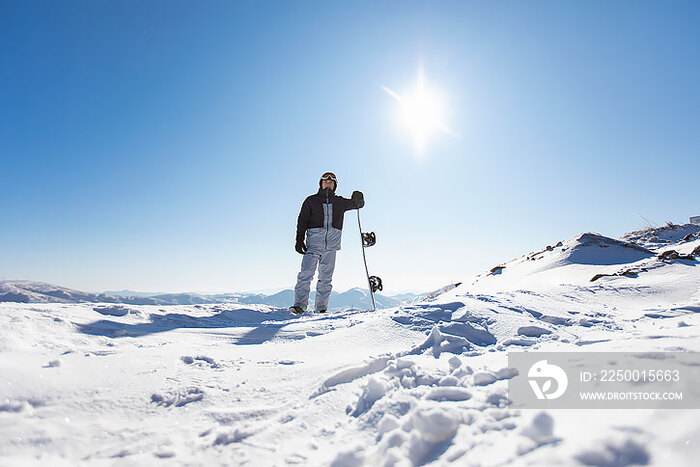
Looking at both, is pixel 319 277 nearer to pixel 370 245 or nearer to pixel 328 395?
pixel 370 245

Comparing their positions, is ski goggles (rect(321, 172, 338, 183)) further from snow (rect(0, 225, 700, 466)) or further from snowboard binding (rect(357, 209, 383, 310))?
snow (rect(0, 225, 700, 466))

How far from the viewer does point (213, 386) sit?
1.95 meters

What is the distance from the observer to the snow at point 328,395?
3.69 ft

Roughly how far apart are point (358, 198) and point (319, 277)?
1993mm

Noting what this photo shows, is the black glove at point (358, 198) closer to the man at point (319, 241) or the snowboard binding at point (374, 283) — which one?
the man at point (319, 241)

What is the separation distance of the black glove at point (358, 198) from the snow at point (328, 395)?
4.20 metres

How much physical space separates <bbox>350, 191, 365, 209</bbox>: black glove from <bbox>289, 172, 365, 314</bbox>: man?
1.70 ft

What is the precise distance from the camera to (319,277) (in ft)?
21.6

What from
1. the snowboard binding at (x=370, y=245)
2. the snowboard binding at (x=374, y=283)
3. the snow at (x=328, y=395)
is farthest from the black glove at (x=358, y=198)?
the snow at (x=328, y=395)

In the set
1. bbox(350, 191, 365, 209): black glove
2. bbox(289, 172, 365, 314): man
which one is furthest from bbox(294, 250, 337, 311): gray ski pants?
bbox(350, 191, 365, 209): black glove

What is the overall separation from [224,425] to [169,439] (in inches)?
8.7

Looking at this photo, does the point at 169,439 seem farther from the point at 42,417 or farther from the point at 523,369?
the point at 523,369

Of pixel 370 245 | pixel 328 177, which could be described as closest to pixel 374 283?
pixel 370 245

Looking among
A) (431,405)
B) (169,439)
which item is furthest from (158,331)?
(431,405)
